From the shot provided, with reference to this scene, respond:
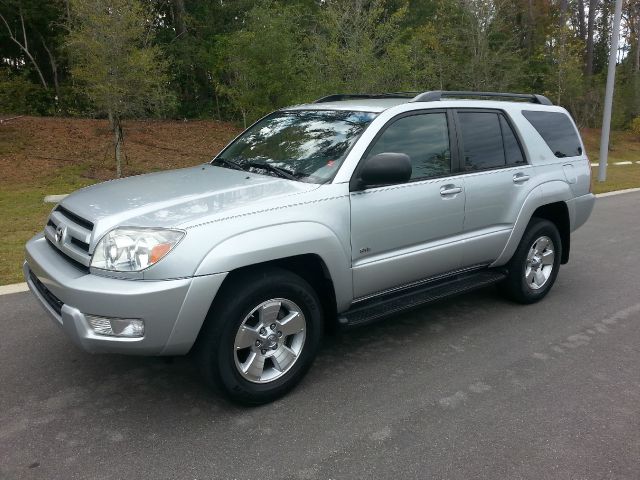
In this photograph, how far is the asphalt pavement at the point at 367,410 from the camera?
9.18 feet

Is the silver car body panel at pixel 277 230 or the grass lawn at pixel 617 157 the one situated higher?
the silver car body panel at pixel 277 230

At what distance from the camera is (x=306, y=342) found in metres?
3.49

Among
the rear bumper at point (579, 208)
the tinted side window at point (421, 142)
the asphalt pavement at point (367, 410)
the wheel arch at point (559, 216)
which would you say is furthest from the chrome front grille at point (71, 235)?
the rear bumper at point (579, 208)

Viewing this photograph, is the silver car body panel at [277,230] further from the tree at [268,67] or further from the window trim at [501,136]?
the tree at [268,67]

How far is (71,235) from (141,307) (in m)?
0.82

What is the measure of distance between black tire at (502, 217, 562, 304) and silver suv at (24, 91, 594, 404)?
17 mm

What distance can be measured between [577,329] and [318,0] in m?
25.5

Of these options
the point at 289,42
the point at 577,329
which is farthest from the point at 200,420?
the point at 289,42

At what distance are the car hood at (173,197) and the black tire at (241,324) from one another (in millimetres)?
443

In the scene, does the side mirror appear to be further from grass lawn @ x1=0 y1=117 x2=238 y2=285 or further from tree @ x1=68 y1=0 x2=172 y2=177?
tree @ x1=68 y1=0 x2=172 y2=177

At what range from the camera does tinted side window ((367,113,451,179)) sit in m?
3.98

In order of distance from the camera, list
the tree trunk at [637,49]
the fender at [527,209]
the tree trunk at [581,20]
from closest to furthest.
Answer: the fender at [527,209]
the tree trunk at [637,49]
the tree trunk at [581,20]

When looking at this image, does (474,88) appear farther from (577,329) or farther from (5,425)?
(5,425)

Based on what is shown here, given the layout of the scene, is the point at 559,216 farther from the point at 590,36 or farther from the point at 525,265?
the point at 590,36
